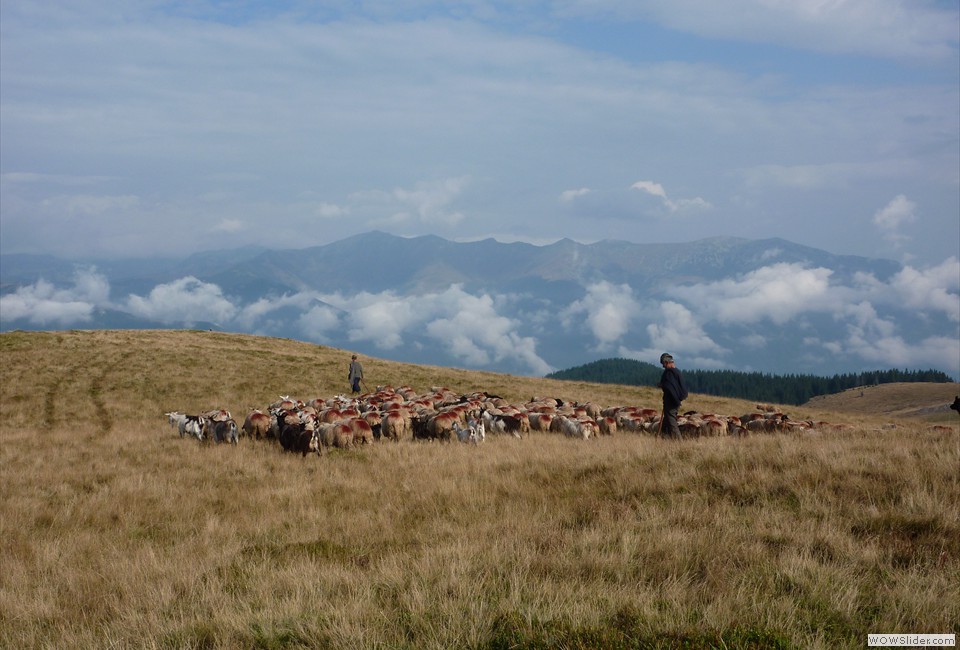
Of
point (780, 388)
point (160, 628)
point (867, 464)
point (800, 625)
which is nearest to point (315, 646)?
point (160, 628)

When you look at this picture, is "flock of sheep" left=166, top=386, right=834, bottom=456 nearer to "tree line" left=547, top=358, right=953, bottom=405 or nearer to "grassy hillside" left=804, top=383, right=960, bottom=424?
"grassy hillside" left=804, top=383, right=960, bottom=424

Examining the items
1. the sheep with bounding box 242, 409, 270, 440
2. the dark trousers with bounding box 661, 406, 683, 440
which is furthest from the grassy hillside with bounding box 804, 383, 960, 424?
the sheep with bounding box 242, 409, 270, 440

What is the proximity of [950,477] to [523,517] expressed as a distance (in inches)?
251

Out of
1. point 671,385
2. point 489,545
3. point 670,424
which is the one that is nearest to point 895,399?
point 670,424

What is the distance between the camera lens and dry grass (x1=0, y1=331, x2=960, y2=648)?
5480mm

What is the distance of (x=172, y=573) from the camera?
7.53m

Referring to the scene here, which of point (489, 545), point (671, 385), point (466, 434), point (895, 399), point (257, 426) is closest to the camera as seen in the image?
point (489, 545)

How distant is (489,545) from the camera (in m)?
7.79

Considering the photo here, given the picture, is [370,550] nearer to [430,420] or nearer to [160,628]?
[160,628]

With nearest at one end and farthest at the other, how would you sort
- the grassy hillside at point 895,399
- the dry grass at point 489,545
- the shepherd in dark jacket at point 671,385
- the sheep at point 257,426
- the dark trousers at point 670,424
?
the dry grass at point 489,545
the shepherd in dark jacket at point 671,385
the dark trousers at point 670,424
the sheep at point 257,426
the grassy hillside at point 895,399

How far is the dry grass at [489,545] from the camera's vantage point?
5.48 m

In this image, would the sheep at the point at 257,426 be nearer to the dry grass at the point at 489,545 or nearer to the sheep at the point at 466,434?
the dry grass at the point at 489,545

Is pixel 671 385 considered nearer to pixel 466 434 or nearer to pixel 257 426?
pixel 466 434

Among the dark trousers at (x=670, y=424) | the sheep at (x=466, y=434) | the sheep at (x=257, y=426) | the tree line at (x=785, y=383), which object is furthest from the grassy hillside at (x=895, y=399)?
the sheep at (x=257, y=426)
